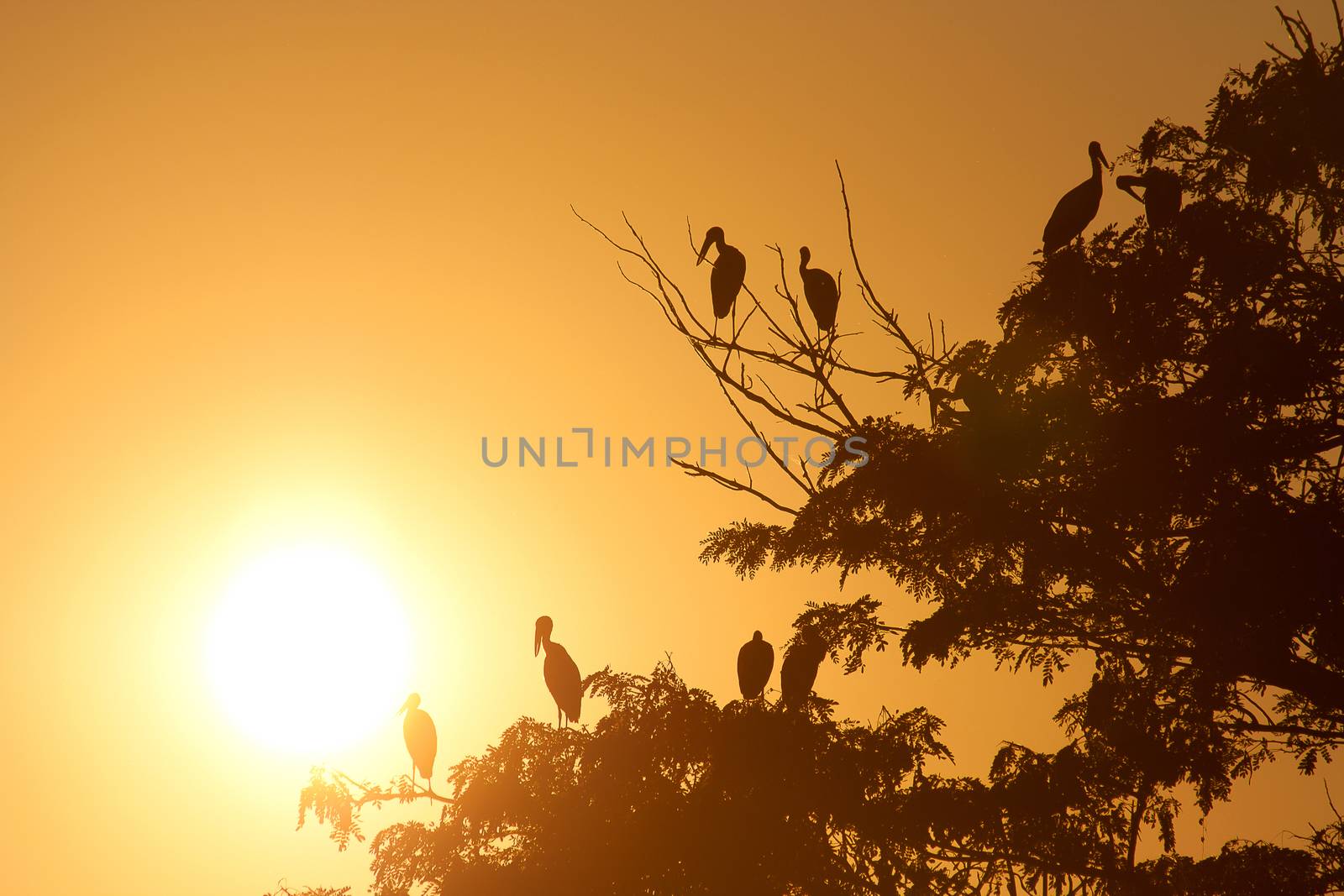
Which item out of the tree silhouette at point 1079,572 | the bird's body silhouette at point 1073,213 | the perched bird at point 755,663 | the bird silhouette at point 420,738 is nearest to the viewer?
the tree silhouette at point 1079,572

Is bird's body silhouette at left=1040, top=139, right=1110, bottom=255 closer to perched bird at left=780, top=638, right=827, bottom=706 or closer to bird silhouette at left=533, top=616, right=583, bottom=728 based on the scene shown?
perched bird at left=780, top=638, right=827, bottom=706

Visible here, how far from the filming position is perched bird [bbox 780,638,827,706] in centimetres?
839

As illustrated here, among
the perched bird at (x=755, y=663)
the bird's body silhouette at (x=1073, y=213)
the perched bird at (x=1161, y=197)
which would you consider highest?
the bird's body silhouette at (x=1073, y=213)

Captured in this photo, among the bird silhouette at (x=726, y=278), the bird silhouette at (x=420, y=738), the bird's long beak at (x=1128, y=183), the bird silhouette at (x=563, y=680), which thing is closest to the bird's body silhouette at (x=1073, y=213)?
the bird's long beak at (x=1128, y=183)

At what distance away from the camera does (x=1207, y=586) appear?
6734 mm

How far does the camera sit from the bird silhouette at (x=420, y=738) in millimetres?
16484

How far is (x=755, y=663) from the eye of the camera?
1184cm

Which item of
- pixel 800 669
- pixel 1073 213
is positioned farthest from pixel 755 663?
pixel 1073 213

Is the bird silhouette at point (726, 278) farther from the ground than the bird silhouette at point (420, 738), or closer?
farther from the ground

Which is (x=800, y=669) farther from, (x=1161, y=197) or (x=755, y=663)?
(x=1161, y=197)

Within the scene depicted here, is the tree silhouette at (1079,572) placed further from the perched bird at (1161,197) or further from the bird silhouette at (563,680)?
the bird silhouette at (563,680)

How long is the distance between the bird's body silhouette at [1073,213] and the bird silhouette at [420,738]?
11.0 meters

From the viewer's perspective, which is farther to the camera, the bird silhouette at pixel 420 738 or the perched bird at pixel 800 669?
the bird silhouette at pixel 420 738

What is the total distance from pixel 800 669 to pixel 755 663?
3.06m
